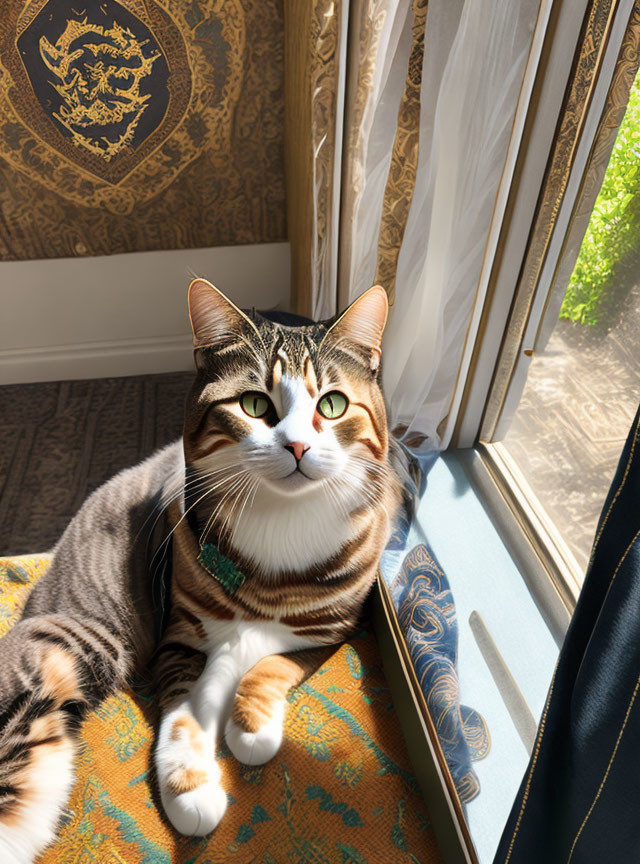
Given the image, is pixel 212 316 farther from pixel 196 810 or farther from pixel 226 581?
pixel 196 810

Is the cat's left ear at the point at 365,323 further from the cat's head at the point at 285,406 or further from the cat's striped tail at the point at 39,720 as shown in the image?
the cat's striped tail at the point at 39,720

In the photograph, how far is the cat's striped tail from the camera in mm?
893

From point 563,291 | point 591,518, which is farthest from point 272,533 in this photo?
point 563,291

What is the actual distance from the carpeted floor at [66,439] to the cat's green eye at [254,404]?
1117 mm

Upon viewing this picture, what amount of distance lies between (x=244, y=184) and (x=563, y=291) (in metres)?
1.35

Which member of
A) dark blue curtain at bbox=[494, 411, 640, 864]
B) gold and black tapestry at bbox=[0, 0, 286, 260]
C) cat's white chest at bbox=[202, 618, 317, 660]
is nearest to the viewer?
dark blue curtain at bbox=[494, 411, 640, 864]

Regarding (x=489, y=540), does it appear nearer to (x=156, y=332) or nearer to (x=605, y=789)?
(x=605, y=789)

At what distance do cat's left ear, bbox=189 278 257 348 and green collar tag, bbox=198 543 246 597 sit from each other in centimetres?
34

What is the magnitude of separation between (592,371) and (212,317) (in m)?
0.65

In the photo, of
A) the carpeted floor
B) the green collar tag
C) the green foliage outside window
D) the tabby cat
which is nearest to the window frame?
the green foliage outside window

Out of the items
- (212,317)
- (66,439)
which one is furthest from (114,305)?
(212,317)

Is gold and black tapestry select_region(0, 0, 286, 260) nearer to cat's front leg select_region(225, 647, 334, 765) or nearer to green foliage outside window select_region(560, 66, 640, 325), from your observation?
green foliage outside window select_region(560, 66, 640, 325)

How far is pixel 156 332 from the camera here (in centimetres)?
239

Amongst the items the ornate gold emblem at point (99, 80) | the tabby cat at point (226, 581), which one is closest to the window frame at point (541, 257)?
the tabby cat at point (226, 581)
